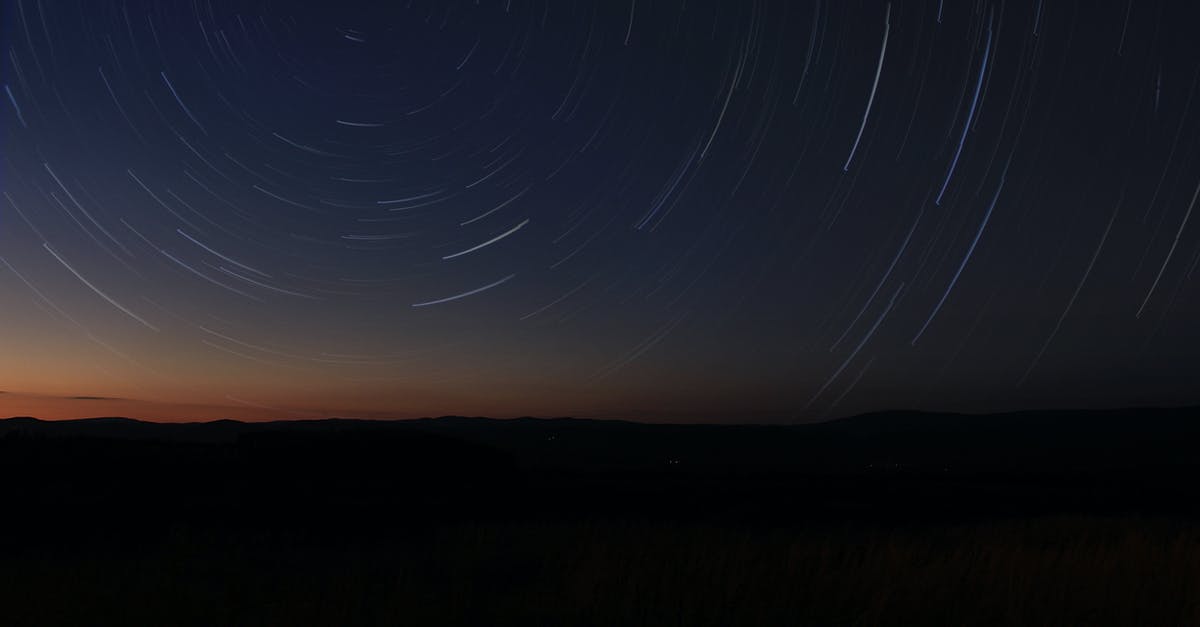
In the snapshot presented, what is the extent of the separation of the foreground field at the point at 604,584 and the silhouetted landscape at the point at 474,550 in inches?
1.1

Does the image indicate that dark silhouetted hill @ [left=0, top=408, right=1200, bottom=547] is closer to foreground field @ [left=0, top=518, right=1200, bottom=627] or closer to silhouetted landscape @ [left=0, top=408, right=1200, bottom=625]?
silhouetted landscape @ [left=0, top=408, right=1200, bottom=625]

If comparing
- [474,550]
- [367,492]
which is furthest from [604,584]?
[367,492]

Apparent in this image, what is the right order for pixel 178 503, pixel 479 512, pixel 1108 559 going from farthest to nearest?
pixel 479 512
pixel 178 503
pixel 1108 559

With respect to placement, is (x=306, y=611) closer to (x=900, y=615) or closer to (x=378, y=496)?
(x=900, y=615)

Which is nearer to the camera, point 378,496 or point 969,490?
point 378,496

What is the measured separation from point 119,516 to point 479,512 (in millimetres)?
5664

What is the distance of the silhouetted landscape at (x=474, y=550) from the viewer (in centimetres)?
644

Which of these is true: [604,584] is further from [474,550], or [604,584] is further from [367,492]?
[367,492]

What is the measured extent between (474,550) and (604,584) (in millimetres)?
2644

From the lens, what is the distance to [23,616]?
20.4ft

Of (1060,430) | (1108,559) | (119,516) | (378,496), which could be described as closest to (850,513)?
(378,496)

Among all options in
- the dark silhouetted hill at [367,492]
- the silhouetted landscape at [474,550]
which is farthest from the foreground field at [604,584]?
the dark silhouetted hill at [367,492]

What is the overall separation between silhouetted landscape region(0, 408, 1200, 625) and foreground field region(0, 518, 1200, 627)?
28mm

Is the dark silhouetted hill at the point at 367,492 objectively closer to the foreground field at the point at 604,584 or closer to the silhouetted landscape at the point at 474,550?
the silhouetted landscape at the point at 474,550
